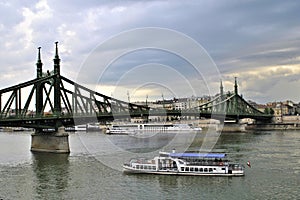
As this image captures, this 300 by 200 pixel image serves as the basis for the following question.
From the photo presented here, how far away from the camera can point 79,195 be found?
2686 cm

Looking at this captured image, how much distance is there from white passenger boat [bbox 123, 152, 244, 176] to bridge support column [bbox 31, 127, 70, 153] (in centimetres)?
1733

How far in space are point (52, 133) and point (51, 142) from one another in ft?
4.55

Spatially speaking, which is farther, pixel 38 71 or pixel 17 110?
pixel 38 71

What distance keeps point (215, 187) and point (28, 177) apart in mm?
13929

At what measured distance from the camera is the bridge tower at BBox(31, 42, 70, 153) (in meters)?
50.4

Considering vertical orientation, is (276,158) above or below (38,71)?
below

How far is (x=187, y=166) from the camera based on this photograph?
108 ft

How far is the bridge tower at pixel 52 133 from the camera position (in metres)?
50.4

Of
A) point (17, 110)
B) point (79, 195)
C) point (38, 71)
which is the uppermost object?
point (38, 71)

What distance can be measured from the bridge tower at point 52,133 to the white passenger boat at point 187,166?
58.0ft

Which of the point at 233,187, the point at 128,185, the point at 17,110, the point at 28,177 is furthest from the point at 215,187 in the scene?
the point at 17,110

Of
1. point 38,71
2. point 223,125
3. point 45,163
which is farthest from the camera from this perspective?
point 223,125

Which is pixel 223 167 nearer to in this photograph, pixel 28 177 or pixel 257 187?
pixel 257 187

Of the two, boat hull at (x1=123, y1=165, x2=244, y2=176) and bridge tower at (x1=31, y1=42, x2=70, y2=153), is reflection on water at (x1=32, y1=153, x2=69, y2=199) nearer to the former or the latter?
bridge tower at (x1=31, y1=42, x2=70, y2=153)
